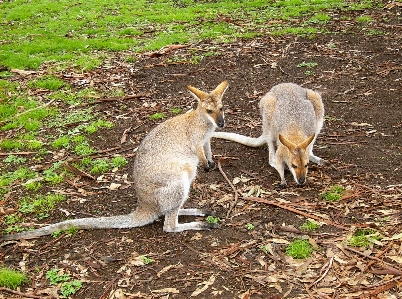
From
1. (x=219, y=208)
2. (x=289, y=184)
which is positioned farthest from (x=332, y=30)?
(x=219, y=208)

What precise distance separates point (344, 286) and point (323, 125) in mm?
3616

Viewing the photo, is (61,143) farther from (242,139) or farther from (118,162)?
(242,139)

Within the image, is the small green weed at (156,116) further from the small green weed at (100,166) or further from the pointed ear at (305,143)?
the pointed ear at (305,143)

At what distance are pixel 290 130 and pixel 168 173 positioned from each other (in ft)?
6.66

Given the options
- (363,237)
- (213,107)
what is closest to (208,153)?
(213,107)

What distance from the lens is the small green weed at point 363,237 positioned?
4.82m

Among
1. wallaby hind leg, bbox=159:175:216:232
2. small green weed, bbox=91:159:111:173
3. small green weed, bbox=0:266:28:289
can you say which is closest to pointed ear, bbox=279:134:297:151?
wallaby hind leg, bbox=159:175:216:232

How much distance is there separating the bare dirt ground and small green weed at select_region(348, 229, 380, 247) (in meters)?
0.07

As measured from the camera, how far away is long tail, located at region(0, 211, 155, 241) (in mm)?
5234

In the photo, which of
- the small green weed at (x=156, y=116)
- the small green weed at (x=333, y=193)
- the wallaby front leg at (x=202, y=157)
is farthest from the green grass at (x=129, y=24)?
the small green weed at (x=333, y=193)

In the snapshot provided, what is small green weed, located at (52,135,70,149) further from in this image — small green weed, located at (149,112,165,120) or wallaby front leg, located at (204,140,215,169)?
wallaby front leg, located at (204,140,215,169)

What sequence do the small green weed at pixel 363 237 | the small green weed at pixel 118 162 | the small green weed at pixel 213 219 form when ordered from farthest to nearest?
the small green weed at pixel 118 162, the small green weed at pixel 213 219, the small green weed at pixel 363 237

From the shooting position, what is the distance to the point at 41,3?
55.9ft

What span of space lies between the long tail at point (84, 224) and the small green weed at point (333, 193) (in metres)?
2.17
